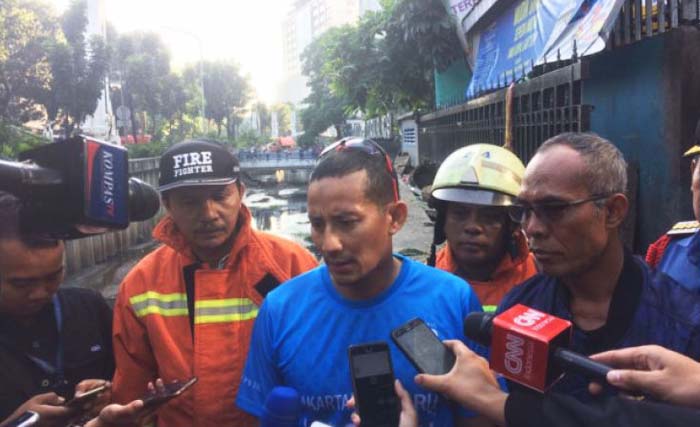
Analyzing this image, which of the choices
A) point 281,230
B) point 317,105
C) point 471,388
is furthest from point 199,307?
point 317,105

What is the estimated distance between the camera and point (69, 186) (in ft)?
4.76

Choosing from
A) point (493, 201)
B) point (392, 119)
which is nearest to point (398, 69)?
point (493, 201)

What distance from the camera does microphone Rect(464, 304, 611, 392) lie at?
50.1 inches

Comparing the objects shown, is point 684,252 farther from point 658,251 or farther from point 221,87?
point 221,87

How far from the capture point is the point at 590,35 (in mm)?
4340

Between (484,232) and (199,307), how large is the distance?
1.39 metres

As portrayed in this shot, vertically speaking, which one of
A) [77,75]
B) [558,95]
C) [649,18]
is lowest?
[558,95]

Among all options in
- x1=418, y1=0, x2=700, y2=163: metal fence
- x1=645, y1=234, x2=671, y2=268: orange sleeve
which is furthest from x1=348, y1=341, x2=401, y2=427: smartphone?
x1=418, y1=0, x2=700, y2=163: metal fence

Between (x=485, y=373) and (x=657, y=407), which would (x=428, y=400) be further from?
(x=657, y=407)

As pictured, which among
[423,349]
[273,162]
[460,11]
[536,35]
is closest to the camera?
[423,349]

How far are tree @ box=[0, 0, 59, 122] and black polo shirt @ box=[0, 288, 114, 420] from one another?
21.4 metres

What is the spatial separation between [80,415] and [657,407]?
1856 millimetres

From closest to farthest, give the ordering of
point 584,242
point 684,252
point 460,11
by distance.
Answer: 1. point 584,242
2. point 684,252
3. point 460,11

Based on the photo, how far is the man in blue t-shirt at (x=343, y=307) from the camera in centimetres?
183
